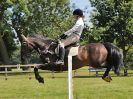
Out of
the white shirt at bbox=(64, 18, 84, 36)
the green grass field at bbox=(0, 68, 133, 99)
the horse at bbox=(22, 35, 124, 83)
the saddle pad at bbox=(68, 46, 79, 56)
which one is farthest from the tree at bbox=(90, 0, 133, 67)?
the white shirt at bbox=(64, 18, 84, 36)

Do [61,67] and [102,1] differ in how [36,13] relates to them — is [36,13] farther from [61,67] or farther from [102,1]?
[61,67]

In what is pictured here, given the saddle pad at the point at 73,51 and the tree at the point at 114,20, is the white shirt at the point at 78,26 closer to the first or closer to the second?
the saddle pad at the point at 73,51

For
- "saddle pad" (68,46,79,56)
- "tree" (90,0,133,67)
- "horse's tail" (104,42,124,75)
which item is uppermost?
"tree" (90,0,133,67)

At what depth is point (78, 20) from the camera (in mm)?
11250

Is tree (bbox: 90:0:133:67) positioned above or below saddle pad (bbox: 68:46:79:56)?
above

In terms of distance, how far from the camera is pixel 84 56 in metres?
11.8

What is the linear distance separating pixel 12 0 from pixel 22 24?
5.30 m

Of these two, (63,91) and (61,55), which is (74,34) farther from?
(63,91)

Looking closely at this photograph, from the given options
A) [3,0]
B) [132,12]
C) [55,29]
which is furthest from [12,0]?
[132,12]

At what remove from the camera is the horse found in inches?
453

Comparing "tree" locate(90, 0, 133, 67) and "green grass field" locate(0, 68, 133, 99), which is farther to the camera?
"tree" locate(90, 0, 133, 67)

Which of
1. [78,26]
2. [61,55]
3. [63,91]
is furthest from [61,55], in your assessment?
[63,91]

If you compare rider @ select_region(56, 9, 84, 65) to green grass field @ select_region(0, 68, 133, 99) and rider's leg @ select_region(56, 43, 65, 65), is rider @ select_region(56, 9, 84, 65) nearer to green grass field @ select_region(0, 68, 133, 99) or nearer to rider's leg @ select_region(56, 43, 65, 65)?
rider's leg @ select_region(56, 43, 65, 65)

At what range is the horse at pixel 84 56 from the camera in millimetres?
11500
